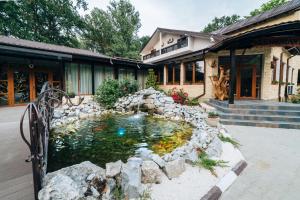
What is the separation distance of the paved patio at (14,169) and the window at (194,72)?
10171 millimetres

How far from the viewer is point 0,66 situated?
8672 millimetres

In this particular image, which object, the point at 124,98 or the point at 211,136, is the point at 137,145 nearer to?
the point at 211,136

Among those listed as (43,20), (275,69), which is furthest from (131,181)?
(43,20)

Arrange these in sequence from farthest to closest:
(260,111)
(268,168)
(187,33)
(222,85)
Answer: (187,33)
(222,85)
(260,111)
(268,168)

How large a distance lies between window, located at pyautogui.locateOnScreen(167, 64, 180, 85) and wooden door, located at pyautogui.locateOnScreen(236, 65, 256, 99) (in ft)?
15.1

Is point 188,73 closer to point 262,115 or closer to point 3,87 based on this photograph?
point 262,115

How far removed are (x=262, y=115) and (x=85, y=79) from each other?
9892mm

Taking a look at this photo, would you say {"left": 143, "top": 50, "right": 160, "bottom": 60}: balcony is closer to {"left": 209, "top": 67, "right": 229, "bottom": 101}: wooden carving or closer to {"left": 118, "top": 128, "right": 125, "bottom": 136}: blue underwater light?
{"left": 209, "top": 67, "right": 229, "bottom": 101}: wooden carving

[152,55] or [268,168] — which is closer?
[268,168]

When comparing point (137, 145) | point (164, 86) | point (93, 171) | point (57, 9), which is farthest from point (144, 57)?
point (93, 171)

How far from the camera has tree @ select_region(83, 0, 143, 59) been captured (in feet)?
82.2

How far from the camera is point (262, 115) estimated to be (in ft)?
23.1

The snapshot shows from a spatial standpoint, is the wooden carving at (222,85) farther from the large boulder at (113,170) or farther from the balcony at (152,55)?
the balcony at (152,55)

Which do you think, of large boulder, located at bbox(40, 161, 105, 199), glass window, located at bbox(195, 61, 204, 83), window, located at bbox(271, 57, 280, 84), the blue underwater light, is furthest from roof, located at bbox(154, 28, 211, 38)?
large boulder, located at bbox(40, 161, 105, 199)
